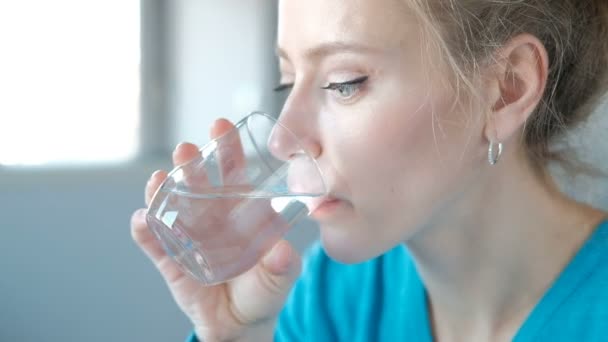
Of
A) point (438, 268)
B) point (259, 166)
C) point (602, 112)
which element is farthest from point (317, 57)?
point (602, 112)

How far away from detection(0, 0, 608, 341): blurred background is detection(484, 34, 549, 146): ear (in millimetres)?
1012

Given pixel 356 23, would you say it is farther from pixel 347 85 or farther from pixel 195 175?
pixel 195 175

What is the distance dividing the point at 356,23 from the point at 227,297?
436 millimetres

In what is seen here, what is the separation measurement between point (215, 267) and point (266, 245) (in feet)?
0.20

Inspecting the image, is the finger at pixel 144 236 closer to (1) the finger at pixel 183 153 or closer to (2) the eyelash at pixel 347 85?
(1) the finger at pixel 183 153

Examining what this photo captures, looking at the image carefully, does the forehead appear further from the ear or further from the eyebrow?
the ear

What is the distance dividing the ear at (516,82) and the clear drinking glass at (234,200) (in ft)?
0.84

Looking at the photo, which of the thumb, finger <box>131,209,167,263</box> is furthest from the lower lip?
→ finger <box>131,209,167,263</box>

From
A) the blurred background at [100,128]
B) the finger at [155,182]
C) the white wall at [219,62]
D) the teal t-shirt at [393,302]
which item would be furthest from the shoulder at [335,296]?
the white wall at [219,62]

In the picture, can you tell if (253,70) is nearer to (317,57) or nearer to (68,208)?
(68,208)

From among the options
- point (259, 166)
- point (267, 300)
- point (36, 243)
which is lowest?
point (36, 243)

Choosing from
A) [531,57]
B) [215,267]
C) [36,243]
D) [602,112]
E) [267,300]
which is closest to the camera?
[215,267]

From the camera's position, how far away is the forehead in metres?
0.83

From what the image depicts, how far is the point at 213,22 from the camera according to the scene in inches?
76.2
